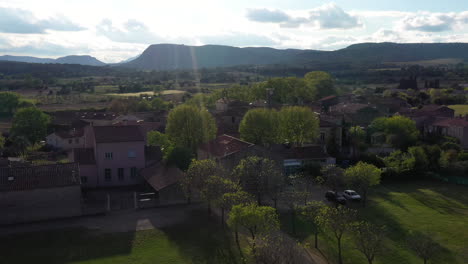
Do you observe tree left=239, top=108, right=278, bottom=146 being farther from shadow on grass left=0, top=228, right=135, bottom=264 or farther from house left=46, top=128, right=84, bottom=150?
house left=46, top=128, right=84, bottom=150

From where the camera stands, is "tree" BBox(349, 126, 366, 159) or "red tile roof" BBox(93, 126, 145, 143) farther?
"tree" BBox(349, 126, 366, 159)

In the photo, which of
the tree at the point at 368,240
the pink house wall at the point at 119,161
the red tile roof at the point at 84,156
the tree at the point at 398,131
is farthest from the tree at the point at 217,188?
the tree at the point at 398,131

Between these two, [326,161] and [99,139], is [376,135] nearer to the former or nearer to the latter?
[326,161]

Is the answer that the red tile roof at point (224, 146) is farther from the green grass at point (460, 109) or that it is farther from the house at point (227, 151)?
the green grass at point (460, 109)

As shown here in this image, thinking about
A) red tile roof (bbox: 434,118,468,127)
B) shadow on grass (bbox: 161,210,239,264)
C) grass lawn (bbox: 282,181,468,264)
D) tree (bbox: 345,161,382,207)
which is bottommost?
grass lawn (bbox: 282,181,468,264)

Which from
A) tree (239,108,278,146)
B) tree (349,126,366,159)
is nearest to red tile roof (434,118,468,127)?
tree (349,126,366,159)

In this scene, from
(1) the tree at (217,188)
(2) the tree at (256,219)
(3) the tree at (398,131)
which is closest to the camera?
(2) the tree at (256,219)
